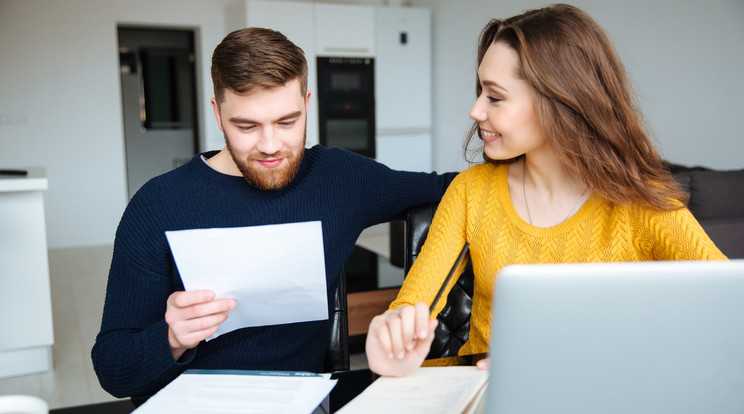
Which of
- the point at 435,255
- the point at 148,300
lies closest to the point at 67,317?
the point at 148,300

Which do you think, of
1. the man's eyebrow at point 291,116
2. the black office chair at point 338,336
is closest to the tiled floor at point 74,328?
the black office chair at point 338,336

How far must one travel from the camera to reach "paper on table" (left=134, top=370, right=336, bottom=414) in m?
0.79

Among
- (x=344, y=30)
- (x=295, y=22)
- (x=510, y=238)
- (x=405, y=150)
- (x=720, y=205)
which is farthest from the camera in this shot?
(x=405, y=150)

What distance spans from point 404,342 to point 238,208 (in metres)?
0.57

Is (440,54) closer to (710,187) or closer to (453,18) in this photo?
(453,18)

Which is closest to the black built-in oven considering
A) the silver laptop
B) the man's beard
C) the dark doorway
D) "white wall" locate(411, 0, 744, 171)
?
the dark doorway

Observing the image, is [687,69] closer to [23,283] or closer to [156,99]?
[23,283]

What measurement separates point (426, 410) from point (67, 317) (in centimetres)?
358

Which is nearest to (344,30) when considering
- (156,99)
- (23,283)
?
(156,99)

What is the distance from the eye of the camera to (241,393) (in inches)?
32.8

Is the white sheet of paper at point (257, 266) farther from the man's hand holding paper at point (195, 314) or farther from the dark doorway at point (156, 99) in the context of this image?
the dark doorway at point (156, 99)

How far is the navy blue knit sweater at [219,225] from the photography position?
1105 mm

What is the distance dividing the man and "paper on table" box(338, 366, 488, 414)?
0.42 m

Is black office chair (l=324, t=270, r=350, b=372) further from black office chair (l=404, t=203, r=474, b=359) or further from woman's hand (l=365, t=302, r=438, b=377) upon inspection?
woman's hand (l=365, t=302, r=438, b=377)
